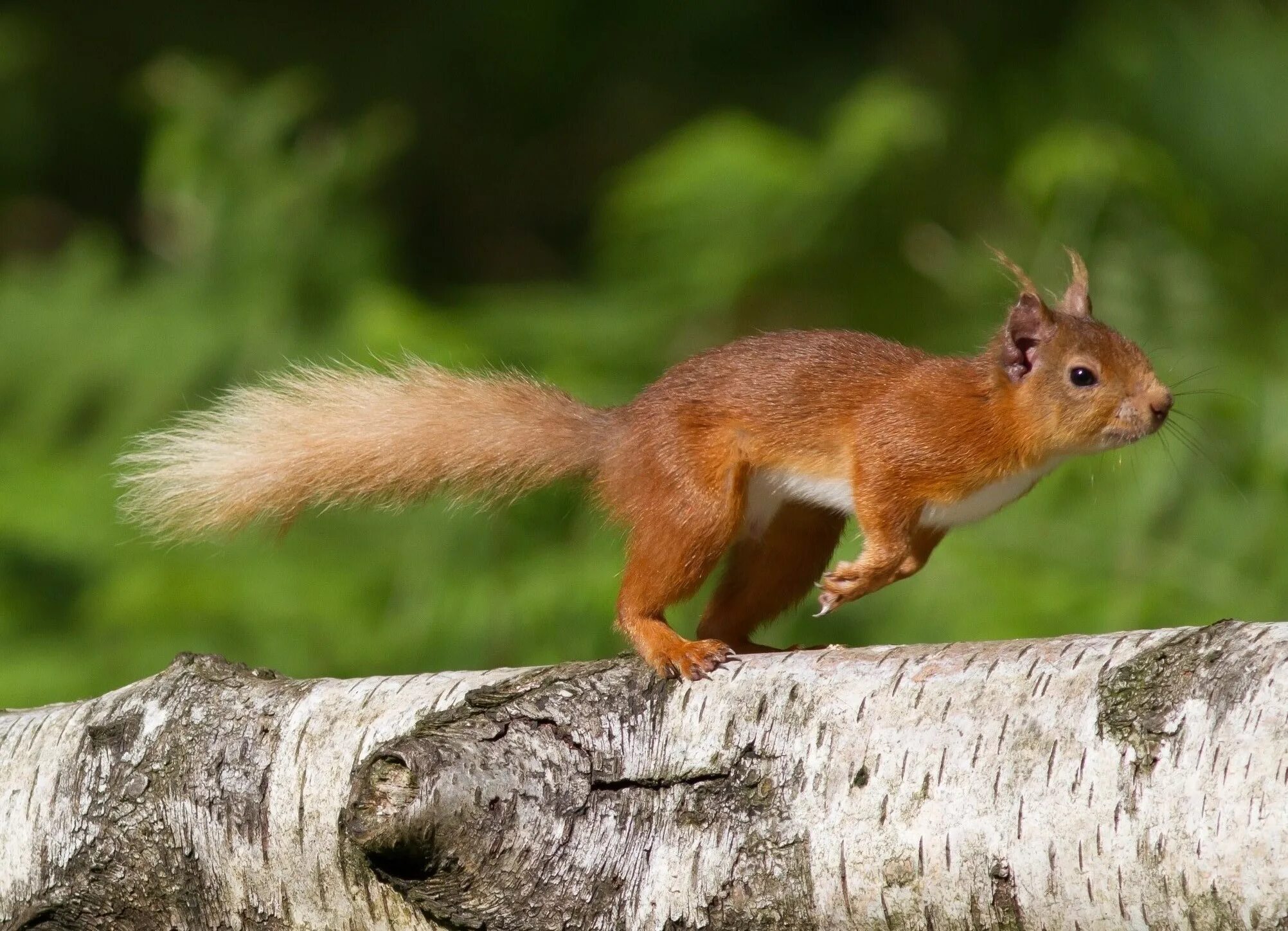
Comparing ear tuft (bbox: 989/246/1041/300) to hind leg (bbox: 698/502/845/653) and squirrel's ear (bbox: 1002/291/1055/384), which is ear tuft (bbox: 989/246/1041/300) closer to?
squirrel's ear (bbox: 1002/291/1055/384)

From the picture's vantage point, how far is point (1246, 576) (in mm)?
3117

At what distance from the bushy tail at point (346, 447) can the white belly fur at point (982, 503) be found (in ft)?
1.72

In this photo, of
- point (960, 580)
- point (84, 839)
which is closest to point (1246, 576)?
point (960, 580)

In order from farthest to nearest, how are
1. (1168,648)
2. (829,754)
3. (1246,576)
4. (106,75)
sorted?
(106,75) < (1246,576) < (829,754) < (1168,648)

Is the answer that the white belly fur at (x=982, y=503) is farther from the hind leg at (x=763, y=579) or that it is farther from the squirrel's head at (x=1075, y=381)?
the hind leg at (x=763, y=579)

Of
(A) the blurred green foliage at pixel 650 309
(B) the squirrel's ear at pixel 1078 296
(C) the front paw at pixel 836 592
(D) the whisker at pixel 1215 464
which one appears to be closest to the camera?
(C) the front paw at pixel 836 592

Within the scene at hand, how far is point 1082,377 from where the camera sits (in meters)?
2.26

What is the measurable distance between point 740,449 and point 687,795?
2.43ft

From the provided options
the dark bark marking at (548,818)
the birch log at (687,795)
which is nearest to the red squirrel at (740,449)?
the birch log at (687,795)

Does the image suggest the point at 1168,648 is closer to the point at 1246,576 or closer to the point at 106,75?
the point at 1246,576

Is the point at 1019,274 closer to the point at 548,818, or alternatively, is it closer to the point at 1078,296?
the point at 1078,296

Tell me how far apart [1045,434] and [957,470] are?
0.14 meters

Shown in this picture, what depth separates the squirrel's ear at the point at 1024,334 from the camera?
89.1 inches

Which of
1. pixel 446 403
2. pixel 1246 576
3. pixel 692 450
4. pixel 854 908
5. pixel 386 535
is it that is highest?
pixel 386 535
